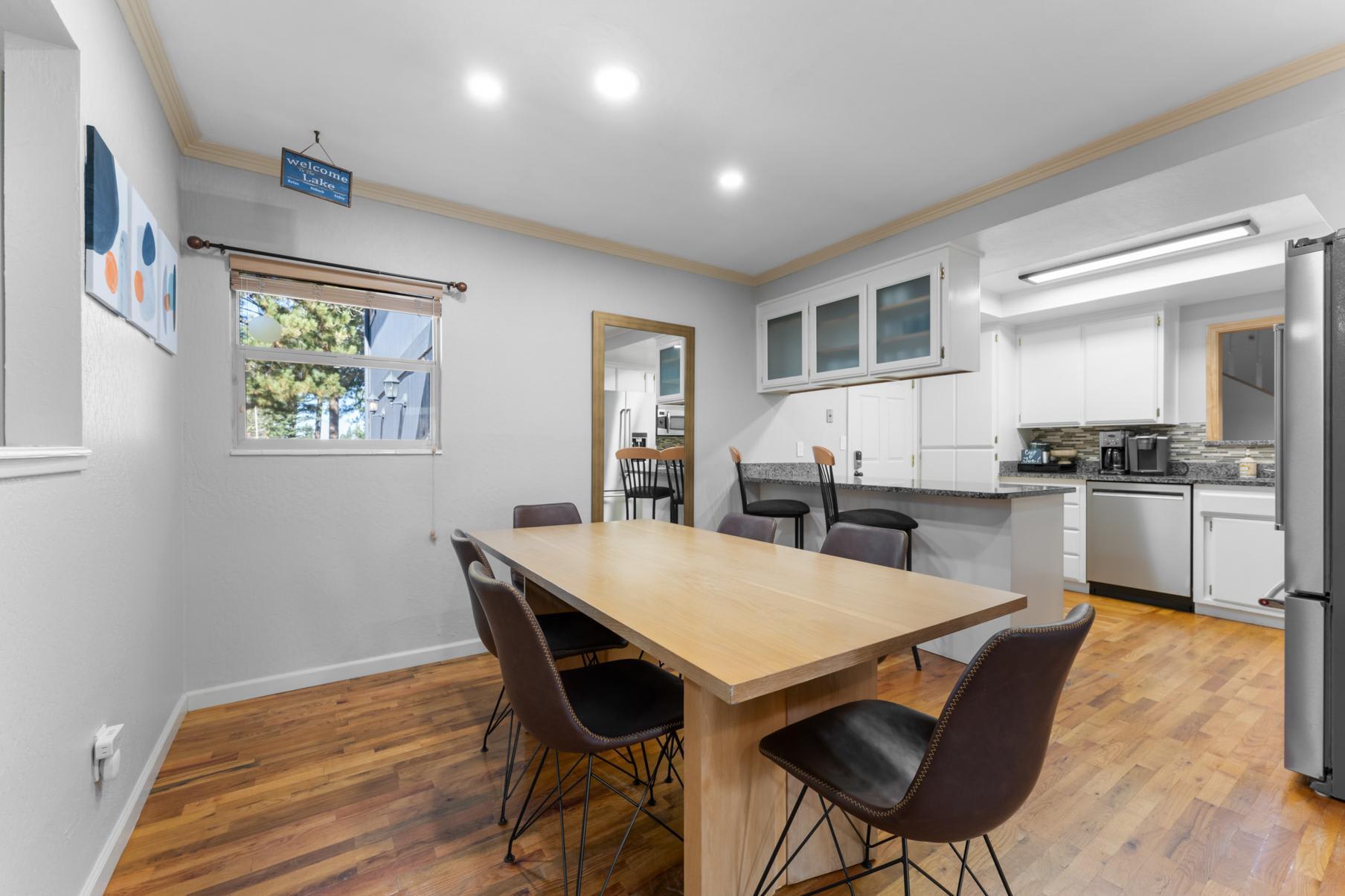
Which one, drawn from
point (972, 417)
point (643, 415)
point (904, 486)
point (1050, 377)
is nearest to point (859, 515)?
point (904, 486)

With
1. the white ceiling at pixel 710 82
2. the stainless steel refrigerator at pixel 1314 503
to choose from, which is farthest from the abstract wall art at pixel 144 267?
the stainless steel refrigerator at pixel 1314 503

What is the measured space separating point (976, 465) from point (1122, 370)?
1300 mm

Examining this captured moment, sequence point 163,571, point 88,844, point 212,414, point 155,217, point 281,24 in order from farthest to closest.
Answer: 1. point 212,414
2. point 163,571
3. point 155,217
4. point 281,24
5. point 88,844

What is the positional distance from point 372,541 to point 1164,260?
5500 millimetres

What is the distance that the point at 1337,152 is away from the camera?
2227 millimetres

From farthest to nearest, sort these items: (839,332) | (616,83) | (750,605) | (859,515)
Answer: (839,332)
(859,515)
(616,83)
(750,605)

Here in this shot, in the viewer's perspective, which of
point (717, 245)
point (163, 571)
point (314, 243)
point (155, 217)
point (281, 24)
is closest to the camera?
point (281, 24)

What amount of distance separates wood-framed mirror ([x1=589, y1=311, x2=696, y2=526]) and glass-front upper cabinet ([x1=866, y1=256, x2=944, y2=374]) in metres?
1.30

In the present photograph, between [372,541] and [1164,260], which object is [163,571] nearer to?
[372,541]

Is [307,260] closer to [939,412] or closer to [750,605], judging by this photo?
[750,605]

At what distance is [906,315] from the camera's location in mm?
3455

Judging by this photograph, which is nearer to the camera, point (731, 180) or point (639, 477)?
point (731, 180)

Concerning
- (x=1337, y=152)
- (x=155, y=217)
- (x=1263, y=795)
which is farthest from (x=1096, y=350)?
(x=155, y=217)

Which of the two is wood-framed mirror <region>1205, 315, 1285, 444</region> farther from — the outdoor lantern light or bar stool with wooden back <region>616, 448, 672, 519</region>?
the outdoor lantern light
